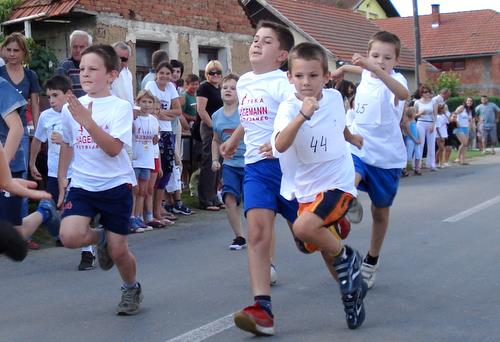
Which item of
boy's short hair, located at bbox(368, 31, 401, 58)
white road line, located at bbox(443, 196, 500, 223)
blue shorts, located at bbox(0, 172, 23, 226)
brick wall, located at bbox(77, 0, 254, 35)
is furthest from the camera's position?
brick wall, located at bbox(77, 0, 254, 35)

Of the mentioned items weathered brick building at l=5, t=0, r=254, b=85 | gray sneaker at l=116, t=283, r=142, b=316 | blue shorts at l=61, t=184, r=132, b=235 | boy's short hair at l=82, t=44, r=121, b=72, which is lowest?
gray sneaker at l=116, t=283, r=142, b=316

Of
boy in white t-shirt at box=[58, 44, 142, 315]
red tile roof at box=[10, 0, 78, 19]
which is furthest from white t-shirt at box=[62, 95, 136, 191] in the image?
red tile roof at box=[10, 0, 78, 19]

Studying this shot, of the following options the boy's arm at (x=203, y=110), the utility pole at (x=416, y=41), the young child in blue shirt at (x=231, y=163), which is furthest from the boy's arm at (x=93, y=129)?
the utility pole at (x=416, y=41)

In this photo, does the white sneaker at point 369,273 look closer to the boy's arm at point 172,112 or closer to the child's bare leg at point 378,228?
the child's bare leg at point 378,228

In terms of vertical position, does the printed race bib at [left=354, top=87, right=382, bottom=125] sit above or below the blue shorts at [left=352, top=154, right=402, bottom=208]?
above

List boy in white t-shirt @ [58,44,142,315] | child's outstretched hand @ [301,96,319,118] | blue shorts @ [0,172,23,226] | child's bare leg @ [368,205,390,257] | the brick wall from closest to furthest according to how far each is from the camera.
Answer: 1. child's outstretched hand @ [301,96,319,118]
2. boy in white t-shirt @ [58,44,142,315]
3. blue shorts @ [0,172,23,226]
4. child's bare leg @ [368,205,390,257]
5. the brick wall

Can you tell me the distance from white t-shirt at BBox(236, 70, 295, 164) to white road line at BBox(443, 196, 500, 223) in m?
5.07

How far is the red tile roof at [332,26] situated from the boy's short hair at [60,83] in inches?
1062

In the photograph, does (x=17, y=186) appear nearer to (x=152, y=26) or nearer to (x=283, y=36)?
(x=283, y=36)

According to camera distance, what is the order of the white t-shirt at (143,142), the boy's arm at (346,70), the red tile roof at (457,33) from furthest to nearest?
the red tile roof at (457,33), the white t-shirt at (143,142), the boy's arm at (346,70)

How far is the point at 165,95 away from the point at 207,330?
6.38m

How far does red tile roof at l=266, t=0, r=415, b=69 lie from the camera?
36125mm

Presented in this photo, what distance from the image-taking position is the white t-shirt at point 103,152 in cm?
578

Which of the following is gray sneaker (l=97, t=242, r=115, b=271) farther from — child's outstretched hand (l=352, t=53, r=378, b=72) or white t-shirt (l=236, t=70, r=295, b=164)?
child's outstretched hand (l=352, t=53, r=378, b=72)
